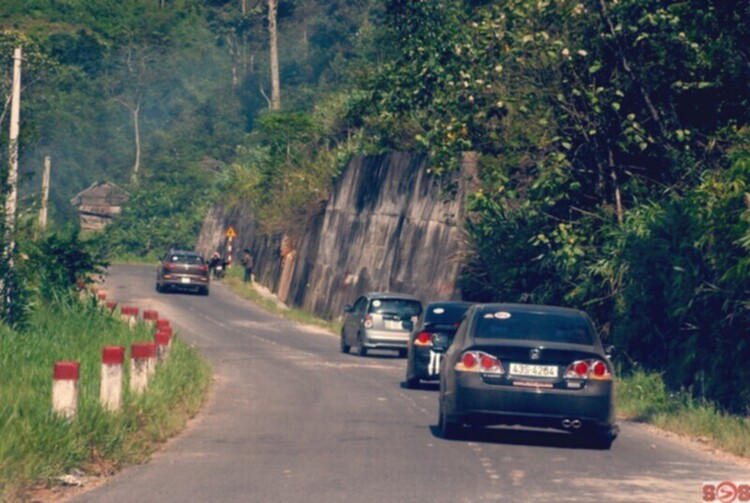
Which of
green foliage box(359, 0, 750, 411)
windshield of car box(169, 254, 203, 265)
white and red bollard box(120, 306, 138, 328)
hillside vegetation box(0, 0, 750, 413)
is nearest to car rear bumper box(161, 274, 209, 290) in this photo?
windshield of car box(169, 254, 203, 265)

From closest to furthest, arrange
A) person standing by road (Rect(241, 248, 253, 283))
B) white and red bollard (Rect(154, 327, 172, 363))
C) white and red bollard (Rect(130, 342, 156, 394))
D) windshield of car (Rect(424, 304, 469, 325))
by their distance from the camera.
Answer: white and red bollard (Rect(130, 342, 156, 394)), white and red bollard (Rect(154, 327, 172, 363)), windshield of car (Rect(424, 304, 469, 325)), person standing by road (Rect(241, 248, 253, 283))

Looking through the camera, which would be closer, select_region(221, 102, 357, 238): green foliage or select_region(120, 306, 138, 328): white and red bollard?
select_region(120, 306, 138, 328): white and red bollard

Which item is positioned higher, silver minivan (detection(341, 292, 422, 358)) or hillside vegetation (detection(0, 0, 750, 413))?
hillside vegetation (detection(0, 0, 750, 413))

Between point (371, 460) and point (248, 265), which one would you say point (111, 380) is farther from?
point (248, 265)

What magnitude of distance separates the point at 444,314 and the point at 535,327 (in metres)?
8.84

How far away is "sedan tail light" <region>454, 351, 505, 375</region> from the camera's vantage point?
50.0ft

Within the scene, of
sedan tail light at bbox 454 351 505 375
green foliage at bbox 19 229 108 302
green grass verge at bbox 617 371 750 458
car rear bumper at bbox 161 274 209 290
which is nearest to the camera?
sedan tail light at bbox 454 351 505 375

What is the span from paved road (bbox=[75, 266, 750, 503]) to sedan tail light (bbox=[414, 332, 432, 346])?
2.53ft

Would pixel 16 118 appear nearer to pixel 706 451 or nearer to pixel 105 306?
pixel 105 306

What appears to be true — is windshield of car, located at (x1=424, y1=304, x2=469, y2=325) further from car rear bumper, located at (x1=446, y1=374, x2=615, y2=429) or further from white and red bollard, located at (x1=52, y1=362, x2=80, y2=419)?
white and red bollard, located at (x1=52, y1=362, x2=80, y2=419)

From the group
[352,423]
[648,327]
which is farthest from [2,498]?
[648,327]

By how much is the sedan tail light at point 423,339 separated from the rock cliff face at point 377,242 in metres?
12.6

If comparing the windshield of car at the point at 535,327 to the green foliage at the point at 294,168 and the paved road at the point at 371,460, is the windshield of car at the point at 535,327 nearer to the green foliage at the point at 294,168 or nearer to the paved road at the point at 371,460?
the paved road at the point at 371,460

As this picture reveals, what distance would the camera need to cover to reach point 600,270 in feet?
86.2
